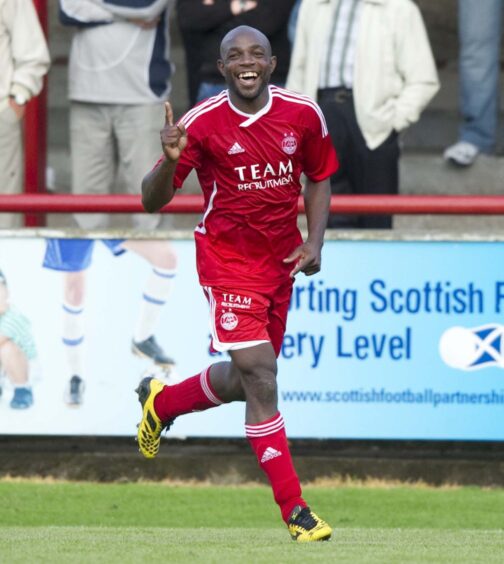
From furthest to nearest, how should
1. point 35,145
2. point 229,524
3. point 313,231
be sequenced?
point 35,145, point 229,524, point 313,231

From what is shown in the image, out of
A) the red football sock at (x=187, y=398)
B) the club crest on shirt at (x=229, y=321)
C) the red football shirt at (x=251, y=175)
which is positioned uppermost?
the red football shirt at (x=251, y=175)

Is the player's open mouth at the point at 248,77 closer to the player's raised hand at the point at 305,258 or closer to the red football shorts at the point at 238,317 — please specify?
the player's raised hand at the point at 305,258

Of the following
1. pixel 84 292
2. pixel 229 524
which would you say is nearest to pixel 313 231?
pixel 229 524

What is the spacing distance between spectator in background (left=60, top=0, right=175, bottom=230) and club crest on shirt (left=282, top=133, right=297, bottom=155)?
334cm

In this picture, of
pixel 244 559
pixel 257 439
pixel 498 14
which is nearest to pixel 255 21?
pixel 498 14

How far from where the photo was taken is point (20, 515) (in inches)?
306

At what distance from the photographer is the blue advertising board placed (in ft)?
27.1

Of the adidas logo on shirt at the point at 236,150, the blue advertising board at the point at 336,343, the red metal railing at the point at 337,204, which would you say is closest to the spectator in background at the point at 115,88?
the red metal railing at the point at 337,204

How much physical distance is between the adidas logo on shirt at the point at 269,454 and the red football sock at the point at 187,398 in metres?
0.67

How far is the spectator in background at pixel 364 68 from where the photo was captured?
30.1 feet

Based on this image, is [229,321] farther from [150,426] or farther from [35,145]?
[35,145]

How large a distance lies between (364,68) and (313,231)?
10.0ft

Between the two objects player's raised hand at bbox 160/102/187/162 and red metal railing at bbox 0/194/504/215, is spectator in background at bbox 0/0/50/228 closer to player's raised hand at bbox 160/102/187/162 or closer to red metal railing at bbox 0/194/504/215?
red metal railing at bbox 0/194/504/215

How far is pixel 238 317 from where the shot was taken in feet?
20.5
